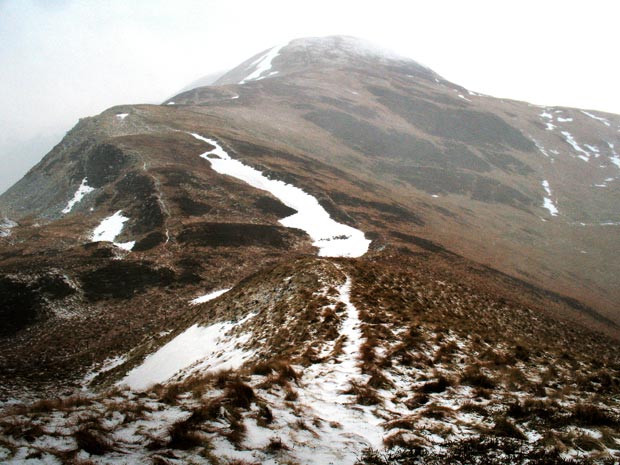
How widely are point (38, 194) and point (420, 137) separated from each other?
11173 cm

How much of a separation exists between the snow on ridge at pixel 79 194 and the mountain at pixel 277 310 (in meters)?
0.42

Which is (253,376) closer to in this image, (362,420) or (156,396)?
(156,396)

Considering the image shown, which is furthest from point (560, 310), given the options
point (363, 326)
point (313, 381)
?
point (313, 381)

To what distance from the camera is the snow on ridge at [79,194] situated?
48213mm

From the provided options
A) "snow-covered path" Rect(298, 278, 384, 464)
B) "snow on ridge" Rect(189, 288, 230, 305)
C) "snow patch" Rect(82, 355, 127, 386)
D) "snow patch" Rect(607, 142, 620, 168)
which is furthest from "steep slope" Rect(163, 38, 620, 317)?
"snow-covered path" Rect(298, 278, 384, 464)

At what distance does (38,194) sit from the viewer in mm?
61000

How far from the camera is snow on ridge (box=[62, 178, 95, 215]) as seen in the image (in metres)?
48.2

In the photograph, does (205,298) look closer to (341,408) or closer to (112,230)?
(112,230)

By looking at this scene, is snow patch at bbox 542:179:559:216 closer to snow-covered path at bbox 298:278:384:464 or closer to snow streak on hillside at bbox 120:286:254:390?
snow streak on hillside at bbox 120:286:254:390

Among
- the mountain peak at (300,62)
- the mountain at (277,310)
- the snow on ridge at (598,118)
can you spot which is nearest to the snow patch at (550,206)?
the mountain at (277,310)

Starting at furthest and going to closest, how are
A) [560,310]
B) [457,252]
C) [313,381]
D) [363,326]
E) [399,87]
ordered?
1. [399,87]
2. [457,252]
3. [560,310]
4. [363,326]
5. [313,381]

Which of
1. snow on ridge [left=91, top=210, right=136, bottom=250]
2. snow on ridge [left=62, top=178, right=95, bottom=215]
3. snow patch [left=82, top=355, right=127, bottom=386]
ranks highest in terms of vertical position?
snow on ridge [left=62, top=178, right=95, bottom=215]

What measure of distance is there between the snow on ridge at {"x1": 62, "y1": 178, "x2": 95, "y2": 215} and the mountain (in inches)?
16.5

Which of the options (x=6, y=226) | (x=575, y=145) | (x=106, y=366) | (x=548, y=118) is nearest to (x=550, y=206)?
(x=575, y=145)
